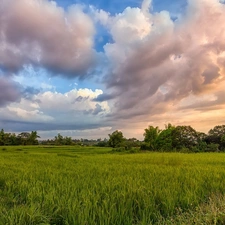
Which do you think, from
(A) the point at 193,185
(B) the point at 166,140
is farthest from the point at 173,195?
(B) the point at 166,140

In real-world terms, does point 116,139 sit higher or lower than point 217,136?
lower

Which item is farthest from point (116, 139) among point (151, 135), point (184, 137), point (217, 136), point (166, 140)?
point (217, 136)

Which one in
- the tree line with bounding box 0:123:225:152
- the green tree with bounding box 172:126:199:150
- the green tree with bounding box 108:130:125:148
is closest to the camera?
the tree line with bounding box 0:123:225:152

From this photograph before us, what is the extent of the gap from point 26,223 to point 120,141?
1899 inches

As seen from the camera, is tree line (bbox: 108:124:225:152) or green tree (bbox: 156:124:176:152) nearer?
tree line (bbox: 108:124:225:152)

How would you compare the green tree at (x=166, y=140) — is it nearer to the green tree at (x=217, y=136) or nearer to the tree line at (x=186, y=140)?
the tree line at (x=186, y=140)

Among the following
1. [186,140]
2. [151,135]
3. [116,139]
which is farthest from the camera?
[116,139]

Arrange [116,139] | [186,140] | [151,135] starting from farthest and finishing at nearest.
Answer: [116,139], [151,135], [186,140]

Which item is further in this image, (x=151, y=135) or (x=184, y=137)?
(x=151, y=135)

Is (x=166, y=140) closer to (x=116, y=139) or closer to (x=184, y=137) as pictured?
(x=184, y=137)

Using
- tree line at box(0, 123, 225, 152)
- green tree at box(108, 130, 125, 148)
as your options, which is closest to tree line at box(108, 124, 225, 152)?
tree line at box(0, 123, 225, 152)

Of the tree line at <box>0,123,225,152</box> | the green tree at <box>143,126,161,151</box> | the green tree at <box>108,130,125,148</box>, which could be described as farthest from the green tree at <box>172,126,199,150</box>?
the green tree at <box>108,130,125,148</box>

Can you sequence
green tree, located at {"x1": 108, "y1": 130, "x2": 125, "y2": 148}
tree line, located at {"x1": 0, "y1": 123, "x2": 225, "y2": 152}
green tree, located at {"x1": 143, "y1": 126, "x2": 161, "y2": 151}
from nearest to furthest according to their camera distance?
tree line, located at {"x1": 0, "y1": 123, "x2": 225, "y2": 152}
green tree, located at {"x1": 143, "y1": 126, "x2": 161, "y2": 151}
green tree, located at {"x1": 108, "y1": 130, "x2": 125, "y2": 148}

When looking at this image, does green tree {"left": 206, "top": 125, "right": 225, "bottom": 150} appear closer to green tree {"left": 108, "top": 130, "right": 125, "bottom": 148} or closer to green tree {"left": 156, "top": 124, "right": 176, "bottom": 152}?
green tree {"left": 156, "top": 124, "right": 176, "bottom": 152}
